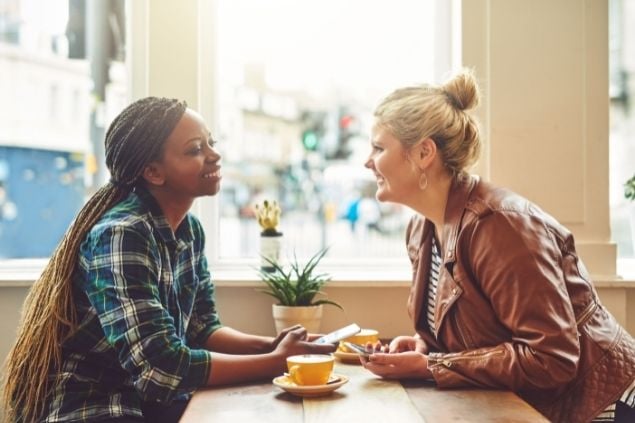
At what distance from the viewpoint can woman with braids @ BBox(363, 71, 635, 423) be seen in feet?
5.36

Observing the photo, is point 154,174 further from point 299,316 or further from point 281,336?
point 299,316

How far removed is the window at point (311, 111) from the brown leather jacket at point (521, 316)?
3.52 feet

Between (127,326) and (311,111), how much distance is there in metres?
1.54

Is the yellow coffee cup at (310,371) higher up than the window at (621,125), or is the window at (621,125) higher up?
the window at (621,125)

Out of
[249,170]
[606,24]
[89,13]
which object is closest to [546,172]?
[606,24]

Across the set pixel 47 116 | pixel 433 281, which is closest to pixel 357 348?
pixel 433 281

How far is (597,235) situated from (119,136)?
5.58 feet

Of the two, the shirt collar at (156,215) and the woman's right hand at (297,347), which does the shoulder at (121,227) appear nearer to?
the shirt collar at (156,215)

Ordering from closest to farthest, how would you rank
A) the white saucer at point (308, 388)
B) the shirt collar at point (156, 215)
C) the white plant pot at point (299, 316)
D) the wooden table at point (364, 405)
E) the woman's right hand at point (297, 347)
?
the wooden table at point (364, 405), the white saucer at point (308, 388), the woman's right hand at point (297, 347), the shirt collar at point (156, 215), the white plant pot at point (299, 316)

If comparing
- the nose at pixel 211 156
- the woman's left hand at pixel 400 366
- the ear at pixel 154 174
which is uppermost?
the nose at pixel 211 156

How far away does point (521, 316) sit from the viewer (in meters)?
1.64

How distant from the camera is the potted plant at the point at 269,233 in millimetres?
2680

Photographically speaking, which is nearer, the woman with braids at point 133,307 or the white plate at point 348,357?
the woman with braids at point 133,307

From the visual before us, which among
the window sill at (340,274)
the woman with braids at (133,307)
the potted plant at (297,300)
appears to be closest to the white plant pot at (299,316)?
the potted plant at (297,300)
